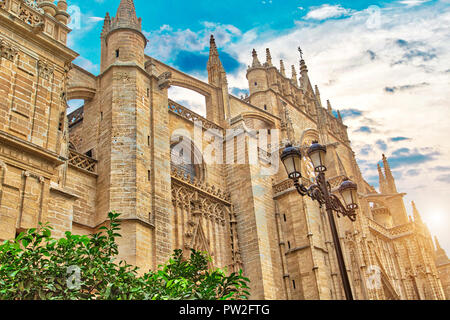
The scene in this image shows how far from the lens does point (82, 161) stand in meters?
16.4

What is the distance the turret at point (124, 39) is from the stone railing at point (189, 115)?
2.86m

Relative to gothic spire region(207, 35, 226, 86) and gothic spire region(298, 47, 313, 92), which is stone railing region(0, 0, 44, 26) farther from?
gothic spire region(298, 47, 313, 92)

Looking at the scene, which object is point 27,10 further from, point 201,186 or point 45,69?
point 201,186

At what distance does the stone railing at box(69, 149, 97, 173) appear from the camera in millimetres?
16188

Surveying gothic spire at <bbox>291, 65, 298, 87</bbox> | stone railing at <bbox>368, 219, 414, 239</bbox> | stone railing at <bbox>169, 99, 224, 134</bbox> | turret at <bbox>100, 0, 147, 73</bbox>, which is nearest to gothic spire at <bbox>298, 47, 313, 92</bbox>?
gothic spire at <bbox>291, 65, 298, 87</bbox>

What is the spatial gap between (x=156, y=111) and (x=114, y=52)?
2851 mm

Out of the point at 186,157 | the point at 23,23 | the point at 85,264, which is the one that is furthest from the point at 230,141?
the point at 85,264

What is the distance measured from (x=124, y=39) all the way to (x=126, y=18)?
118 cm

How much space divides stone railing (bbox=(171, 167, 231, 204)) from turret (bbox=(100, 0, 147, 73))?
4.56 m

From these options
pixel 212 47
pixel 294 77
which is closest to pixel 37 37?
pixel 212 47

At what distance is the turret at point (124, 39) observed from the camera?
19.0 m

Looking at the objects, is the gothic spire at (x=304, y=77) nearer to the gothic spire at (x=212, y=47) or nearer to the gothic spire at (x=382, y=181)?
the gothic spire at (x=382, y=181)

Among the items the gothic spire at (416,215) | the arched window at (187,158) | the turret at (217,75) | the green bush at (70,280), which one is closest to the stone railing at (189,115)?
the arched window at (187,158)

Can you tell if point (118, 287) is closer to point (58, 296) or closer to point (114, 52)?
point (58, 296)
